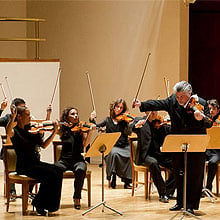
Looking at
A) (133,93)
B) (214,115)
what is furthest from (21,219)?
(133,93)

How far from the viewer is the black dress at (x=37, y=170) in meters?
6.65

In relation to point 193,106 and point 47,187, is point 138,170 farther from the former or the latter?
point 193,106

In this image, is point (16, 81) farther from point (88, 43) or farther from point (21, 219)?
point (21, 219)

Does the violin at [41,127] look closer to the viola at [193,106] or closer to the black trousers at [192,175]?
the black trousers at [192,175]

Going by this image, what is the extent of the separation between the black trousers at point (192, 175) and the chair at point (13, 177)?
1.50 meters

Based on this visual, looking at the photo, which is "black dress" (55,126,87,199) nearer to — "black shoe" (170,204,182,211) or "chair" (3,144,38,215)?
"chair" (3,144,38,215)

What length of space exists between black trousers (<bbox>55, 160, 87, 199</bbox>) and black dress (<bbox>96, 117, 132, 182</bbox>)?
1.25 meters

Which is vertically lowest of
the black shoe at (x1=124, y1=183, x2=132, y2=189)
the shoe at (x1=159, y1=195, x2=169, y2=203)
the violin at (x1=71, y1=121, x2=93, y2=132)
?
the shoe at (x1=159, y1=195, x2=169, y2=203)

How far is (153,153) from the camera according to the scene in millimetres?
7715

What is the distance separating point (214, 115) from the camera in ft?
27.0

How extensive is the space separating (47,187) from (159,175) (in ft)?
4.81

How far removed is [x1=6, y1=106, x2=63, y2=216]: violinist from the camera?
6656mm

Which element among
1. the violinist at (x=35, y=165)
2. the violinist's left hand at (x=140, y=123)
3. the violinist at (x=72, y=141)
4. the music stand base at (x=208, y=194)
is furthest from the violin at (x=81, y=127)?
the music stand base at (x=208, y=194)

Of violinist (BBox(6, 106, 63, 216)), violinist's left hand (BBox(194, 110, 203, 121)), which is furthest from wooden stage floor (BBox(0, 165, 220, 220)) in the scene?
violinist's left hand (BBox(194, 110, 203, 121))
